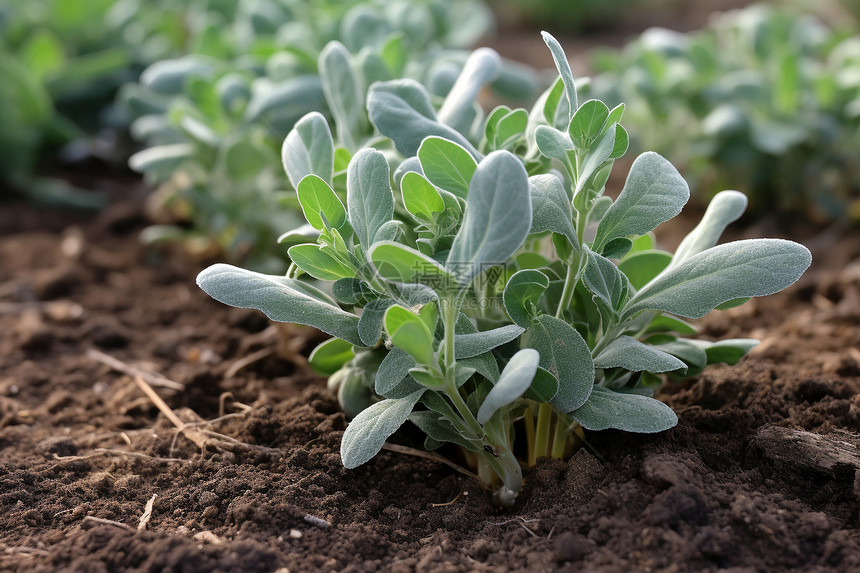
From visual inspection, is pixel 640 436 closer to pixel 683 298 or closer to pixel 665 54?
pixel 683 298

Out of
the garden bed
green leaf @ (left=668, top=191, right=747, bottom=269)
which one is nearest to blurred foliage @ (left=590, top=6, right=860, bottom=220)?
the garden bed

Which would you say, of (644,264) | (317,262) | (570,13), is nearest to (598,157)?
(644,264)

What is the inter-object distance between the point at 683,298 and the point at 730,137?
1.95m

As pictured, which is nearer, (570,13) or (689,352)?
(689,352)

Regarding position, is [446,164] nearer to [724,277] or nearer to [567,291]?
[567,291]

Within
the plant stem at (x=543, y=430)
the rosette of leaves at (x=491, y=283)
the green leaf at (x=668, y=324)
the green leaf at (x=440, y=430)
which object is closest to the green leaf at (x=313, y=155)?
the rosette of leaves at (x=491, y=283)

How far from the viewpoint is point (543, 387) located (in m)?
1.39

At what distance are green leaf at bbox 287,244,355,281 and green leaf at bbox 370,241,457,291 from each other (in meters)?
0.09

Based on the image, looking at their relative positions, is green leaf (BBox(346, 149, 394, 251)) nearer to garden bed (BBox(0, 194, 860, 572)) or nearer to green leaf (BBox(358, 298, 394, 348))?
green leaf (BBox(358, 298, 394, 348))

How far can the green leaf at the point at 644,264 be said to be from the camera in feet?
5.42

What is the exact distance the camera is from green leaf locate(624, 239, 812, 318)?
4.42 ft

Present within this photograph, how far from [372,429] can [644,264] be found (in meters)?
0.68

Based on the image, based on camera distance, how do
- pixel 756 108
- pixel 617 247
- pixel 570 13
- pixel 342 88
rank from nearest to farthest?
pixel 617 247, pixel 342 88, pixel 756 108, pixel 570 13

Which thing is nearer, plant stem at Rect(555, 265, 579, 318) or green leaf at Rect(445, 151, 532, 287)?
green leaf at Rect(445, 151, 532, 287)
